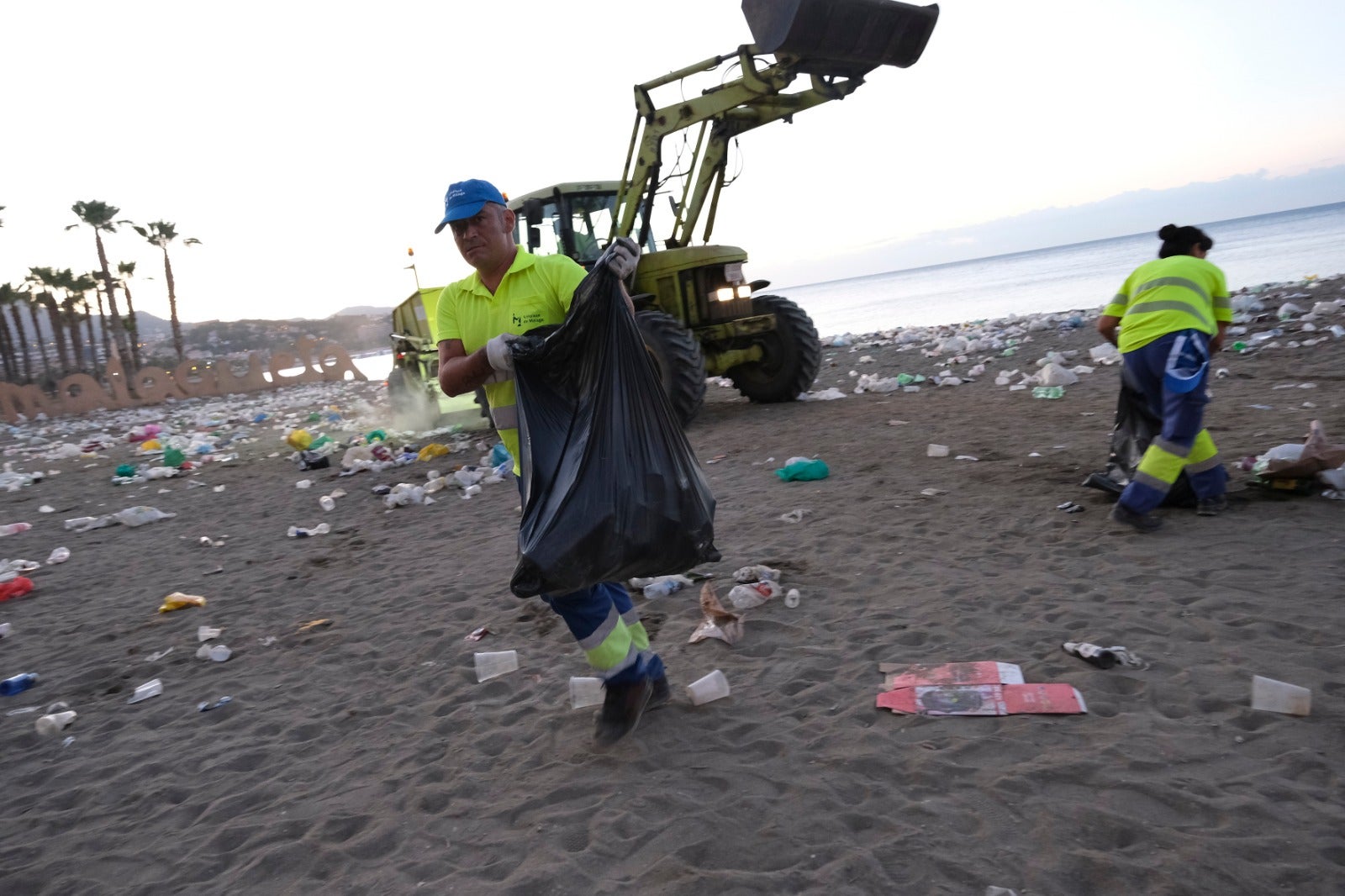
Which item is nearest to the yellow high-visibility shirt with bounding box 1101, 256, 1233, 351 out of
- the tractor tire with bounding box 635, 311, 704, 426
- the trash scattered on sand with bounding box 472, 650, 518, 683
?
the trash scattered on sand with bounding box 472, 650, 518, 683

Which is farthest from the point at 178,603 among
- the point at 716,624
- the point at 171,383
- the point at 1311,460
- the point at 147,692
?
the point at 171,383

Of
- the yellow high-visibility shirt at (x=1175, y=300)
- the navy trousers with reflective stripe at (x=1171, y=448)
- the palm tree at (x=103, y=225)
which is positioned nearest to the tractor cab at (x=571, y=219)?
the yellow high-visibility shirt at (x=1175, y=300)

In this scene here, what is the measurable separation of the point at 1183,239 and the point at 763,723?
10.9ft

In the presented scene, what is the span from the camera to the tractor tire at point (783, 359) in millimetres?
8453

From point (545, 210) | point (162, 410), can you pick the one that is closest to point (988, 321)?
point (545, 210)

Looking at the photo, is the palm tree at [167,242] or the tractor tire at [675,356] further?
the palm tree at [167,242]

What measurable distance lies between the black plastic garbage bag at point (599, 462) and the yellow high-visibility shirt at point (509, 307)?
149 mm

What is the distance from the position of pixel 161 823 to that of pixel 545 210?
6.75 metres

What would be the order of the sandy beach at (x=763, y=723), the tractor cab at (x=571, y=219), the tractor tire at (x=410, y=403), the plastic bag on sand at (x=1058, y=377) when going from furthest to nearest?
the tractor tire at (x=410, y=403) < the tractor cab at (x=571, y=219) < the plastic bag on sand at (x=1058, y=377) < the sandy beach at (x=763, y=723)

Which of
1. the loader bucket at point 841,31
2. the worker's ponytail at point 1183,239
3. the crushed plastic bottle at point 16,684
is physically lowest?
the crushed plastic bottle at point 16,684

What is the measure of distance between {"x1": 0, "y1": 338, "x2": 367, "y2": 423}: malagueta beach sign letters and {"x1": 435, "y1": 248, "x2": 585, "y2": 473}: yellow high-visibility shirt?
77.2 feet

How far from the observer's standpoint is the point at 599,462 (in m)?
2.20

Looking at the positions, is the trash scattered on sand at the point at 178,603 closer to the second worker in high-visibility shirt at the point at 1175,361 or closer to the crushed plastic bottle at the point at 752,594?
the crushed plastic bottle at the point at 752,594

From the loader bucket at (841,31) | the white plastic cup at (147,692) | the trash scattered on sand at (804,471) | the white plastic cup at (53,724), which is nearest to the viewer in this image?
the white plastic cup at (53,724)
